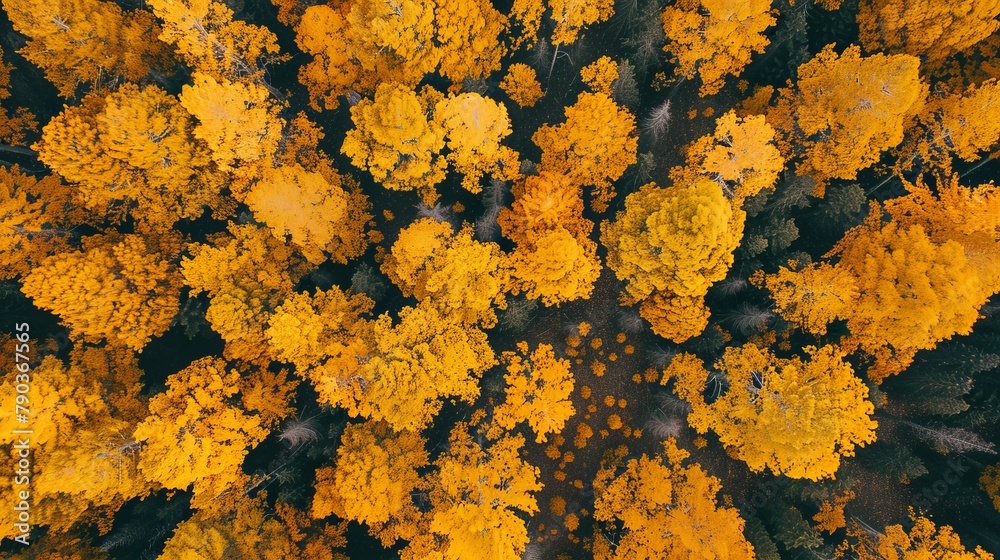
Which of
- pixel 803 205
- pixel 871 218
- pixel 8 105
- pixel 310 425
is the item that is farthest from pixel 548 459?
pixel 8 105

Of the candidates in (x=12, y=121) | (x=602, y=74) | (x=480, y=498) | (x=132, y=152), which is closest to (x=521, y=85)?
(x=602, y=74)

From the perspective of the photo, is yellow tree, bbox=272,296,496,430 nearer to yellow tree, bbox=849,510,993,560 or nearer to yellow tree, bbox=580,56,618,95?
yellow tree, bbox=580,56,618,95

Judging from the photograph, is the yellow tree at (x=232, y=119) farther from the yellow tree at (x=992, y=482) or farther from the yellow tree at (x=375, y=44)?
the yellow tree at (x=992, y=482)

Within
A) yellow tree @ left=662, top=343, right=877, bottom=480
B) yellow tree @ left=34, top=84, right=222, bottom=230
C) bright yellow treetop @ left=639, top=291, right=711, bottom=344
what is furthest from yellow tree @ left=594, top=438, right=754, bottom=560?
yellow tree @ left=34, top=84, right=222, bottom=230

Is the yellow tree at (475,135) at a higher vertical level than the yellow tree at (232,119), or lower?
higher

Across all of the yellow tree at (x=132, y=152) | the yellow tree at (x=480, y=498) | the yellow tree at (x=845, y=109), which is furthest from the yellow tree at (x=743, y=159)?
the yellow tree at (x=132, y=152)

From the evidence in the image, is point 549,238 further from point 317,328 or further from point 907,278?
point 907,278
